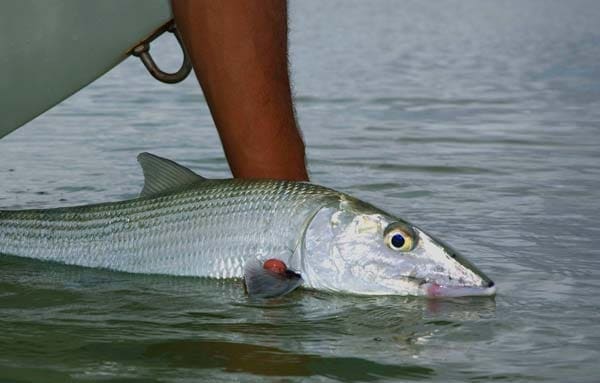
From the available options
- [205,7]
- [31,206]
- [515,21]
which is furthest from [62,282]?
[515,21]

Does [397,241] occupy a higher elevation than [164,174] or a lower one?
lower

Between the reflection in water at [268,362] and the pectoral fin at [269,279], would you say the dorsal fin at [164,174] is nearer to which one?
the pectoral fin at [269,279]

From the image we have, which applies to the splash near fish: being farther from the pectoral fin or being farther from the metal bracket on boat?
the metal bracket on boat

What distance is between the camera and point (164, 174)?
16.1 feet

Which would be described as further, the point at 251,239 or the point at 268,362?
the point at 251,239

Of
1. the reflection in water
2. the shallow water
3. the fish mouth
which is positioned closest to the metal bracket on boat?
the shallow water

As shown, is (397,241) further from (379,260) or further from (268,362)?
(268,362)

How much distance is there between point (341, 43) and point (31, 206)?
1306 cm

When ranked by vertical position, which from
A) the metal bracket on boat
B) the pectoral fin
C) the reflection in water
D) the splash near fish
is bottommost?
the reflection in water

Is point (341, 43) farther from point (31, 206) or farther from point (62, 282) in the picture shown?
point (62, 282)

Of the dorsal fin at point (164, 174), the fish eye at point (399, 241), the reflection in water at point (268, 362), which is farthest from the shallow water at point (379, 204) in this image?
the dorsal fin at point (164, 174)

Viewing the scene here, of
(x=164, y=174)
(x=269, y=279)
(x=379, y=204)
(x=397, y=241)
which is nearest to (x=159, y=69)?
(x=164, y=174)

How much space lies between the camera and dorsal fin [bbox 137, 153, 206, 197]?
4891 millimetres

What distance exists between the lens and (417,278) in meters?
4.46
